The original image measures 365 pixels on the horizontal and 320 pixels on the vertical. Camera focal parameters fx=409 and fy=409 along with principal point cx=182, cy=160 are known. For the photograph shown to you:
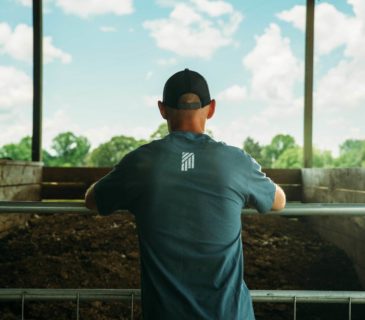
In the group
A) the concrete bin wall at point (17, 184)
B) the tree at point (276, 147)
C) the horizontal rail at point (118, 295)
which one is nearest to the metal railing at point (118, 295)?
the horizontal rail at point (118, 295)

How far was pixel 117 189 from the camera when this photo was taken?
123 cm

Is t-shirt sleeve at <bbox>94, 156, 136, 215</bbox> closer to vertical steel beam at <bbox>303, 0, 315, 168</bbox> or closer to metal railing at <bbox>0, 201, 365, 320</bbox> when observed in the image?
metal railing at <bbox>0, 201, 365, 320</bbox>

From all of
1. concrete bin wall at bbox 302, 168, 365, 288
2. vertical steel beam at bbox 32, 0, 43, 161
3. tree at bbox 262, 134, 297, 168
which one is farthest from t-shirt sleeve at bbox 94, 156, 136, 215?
tree at bbox 262, 134, 297, 168

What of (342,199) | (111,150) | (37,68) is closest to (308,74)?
(342,199)

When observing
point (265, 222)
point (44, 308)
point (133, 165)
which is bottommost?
point (44, 308)

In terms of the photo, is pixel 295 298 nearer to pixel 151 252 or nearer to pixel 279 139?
pixel 151 252

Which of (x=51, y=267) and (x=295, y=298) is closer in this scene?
(x=295, y=298)

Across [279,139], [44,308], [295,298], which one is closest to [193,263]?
[295,298]

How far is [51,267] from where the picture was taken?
395 centimetres

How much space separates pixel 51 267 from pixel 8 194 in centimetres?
103

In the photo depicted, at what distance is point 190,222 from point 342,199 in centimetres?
334

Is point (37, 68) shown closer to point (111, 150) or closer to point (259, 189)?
point (259, 189)

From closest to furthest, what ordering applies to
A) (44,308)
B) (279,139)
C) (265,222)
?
1. (44,308)
2. (265,222)
3. (279,139)

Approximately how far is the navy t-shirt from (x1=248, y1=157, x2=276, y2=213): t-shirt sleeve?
0.02m
